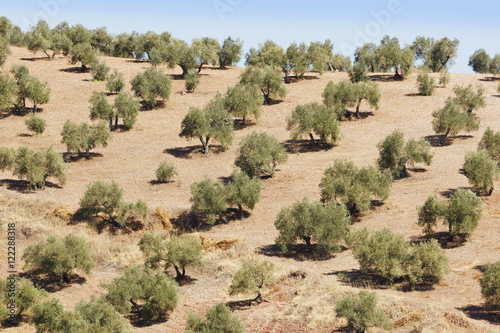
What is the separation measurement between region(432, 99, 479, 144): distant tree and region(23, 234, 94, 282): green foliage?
4525 centimetres

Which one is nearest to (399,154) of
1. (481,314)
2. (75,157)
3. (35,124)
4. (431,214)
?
(431,214)

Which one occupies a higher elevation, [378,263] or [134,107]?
[134,107]

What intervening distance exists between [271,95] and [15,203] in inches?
1862

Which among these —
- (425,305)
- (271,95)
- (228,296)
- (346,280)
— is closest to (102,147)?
(271,95)

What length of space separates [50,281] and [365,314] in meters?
A: 22.4

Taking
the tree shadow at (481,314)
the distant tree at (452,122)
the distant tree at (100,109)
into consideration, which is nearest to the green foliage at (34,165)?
the distant tree at (100,109)

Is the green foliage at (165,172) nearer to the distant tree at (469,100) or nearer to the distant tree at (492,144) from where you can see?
the distant tree at (492,144)

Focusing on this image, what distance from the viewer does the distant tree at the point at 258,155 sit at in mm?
51466

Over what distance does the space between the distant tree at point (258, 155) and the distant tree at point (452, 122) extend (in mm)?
21334

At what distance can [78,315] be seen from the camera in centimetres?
2598

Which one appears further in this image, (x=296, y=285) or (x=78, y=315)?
(x=296, y=285)

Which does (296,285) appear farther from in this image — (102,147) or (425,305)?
(102,147)

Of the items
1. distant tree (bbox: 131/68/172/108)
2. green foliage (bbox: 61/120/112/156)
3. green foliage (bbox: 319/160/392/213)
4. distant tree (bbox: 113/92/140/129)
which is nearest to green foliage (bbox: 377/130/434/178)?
green foliage (bbox: 319/160/392/213)

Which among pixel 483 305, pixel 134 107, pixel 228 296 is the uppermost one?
pixel 134 107
